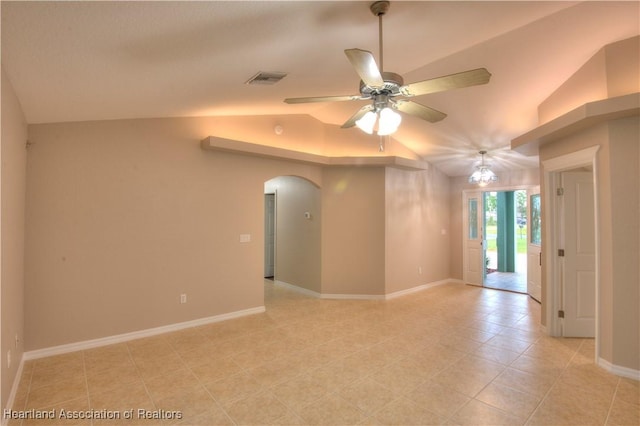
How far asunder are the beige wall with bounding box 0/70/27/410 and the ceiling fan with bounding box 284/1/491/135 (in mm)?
2257

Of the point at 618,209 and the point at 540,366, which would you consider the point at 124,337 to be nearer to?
the point at 540,366

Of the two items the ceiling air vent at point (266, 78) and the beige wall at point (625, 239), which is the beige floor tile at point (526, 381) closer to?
the beige wall at point (625, 239)

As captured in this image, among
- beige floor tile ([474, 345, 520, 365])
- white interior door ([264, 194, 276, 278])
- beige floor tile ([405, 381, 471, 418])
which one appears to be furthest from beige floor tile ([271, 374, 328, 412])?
white interior door ([264, 194, 276, 278])

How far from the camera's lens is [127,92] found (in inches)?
115

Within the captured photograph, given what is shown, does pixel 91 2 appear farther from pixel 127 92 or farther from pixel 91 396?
pixel 91 396

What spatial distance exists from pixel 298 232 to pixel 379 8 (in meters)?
4.63

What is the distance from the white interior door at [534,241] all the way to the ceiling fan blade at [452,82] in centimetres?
494

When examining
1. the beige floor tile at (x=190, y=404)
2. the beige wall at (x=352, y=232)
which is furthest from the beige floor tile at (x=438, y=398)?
the beige wall at (x=352, y=232)

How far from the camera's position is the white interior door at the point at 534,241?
5.79 meters

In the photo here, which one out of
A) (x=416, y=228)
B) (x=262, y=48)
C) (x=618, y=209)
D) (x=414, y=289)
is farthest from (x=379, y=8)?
(x=414, y=289)

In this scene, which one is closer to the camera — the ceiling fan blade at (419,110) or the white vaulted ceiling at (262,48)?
the white vaulted ceiling at (262,48)

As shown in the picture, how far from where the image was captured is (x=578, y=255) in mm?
3834

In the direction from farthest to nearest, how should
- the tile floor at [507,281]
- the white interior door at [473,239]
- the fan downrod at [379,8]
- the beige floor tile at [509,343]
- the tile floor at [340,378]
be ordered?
the white interior door at [473,239], the tile floor at [507,281], the beige floor tile at [509,343], the tile floor at [340,378], the fan downrod at [379,8]

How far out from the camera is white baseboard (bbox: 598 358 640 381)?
2.89 metres
